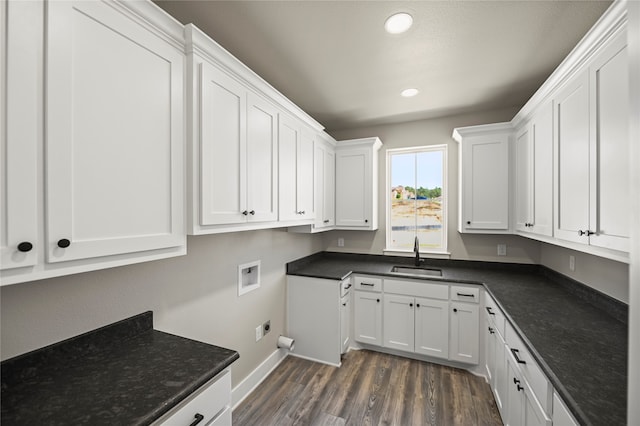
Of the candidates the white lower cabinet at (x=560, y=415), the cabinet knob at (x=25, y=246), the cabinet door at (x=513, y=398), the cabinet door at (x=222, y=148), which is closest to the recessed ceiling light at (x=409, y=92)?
the cabinet door at (x=222, y=148)

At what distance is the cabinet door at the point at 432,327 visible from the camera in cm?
262

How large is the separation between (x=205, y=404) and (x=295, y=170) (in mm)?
1768

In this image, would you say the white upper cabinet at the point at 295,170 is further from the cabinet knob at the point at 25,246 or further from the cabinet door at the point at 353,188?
the cabinet knob at the point at 25,246

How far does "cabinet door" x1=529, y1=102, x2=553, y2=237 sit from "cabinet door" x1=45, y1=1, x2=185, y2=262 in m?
2.33

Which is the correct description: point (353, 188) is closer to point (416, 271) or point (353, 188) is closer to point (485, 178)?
point (416, 271)

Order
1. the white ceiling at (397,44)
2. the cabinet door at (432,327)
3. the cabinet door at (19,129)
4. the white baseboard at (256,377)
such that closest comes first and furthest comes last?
the cabinet door at (19,129) → the white ceiling at (397,44) → the white baseboard at (256,377) → the cabinet door at (432,327)

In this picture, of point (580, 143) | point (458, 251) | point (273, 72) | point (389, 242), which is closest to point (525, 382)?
point (580, 143)

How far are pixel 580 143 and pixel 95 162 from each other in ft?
7.55

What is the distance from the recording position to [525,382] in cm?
145

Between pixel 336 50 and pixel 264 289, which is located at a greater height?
pixel 336 50

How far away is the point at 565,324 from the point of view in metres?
1.58

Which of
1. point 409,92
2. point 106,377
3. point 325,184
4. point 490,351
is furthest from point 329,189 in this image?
point 106,377

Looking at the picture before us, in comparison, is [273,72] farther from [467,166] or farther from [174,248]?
[467,166]

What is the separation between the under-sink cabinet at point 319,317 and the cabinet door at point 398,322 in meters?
0.42
